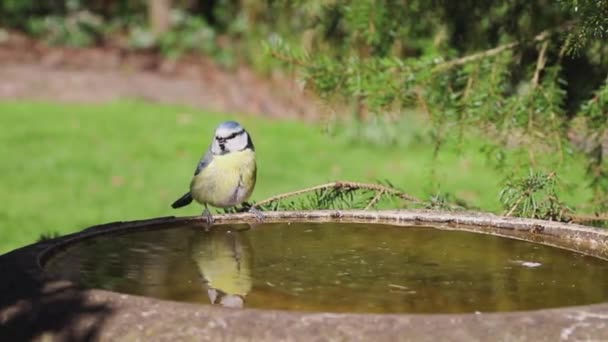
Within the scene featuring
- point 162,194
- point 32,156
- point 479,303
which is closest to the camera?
point 479,303

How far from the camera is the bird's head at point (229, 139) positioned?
3.96 meters

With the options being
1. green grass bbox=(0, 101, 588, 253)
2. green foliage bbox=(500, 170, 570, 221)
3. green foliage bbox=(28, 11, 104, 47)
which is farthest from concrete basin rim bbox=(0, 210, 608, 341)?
green foliage bbox=(28, 11, 104, 47)

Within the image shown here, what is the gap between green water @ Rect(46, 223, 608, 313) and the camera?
2.18 m

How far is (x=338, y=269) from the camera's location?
250 cm

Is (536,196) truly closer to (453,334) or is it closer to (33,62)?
(453,334)

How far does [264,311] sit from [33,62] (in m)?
12.2

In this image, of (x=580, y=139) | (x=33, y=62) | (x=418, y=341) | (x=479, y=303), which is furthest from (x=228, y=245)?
(x=33, y=62)

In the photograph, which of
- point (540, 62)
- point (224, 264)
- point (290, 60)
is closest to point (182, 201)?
point (290, 60)

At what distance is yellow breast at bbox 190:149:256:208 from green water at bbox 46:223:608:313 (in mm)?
930

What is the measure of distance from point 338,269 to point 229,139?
5.37ft

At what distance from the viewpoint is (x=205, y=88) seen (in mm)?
12898

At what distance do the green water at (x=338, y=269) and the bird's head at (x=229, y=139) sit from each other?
3.29 ft

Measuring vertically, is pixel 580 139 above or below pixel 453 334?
above

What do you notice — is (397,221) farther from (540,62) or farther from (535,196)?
(540,62)
